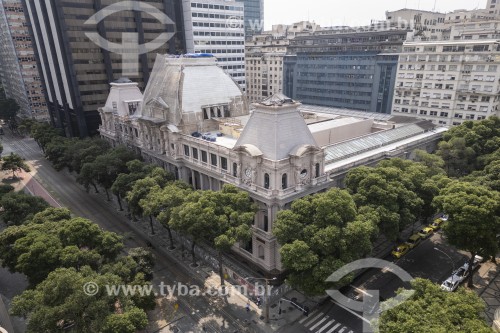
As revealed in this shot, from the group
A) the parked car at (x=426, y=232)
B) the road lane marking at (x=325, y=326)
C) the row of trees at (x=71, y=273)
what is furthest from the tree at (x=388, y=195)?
the row of trees at (x=71, y=273)

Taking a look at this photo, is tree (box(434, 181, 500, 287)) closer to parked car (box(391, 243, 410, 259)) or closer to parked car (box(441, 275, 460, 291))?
parked car (box(441, 275, 460, 291))

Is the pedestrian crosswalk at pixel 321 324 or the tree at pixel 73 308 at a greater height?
the tree at pixel 73 308

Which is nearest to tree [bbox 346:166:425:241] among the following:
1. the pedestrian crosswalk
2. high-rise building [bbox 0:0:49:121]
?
the pedestrian crosswalk

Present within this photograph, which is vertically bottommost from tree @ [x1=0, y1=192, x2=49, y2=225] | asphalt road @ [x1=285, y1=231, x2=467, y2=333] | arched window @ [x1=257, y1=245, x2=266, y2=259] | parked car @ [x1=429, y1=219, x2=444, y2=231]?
asphalt road @ [x1=285, y1=231, x2=467, y2=333]

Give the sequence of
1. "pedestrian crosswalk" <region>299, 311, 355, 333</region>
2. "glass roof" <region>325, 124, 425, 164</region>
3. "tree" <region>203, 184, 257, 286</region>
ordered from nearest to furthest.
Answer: "pedestrian crosswalk" <region>299, 311, 355, 333</region> < "tree" <region>203, 184, 257, 286</region> < "glass roof" <region>325, 124, 425, 164</region>

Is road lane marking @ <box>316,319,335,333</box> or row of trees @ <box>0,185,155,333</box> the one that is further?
road lane marking @ <box>316,319,335,333</box>

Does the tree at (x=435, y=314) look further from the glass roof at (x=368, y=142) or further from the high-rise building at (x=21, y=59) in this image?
the high-rise building at (x=21, y=59)

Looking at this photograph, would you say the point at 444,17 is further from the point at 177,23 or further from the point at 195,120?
the point at 195,120
